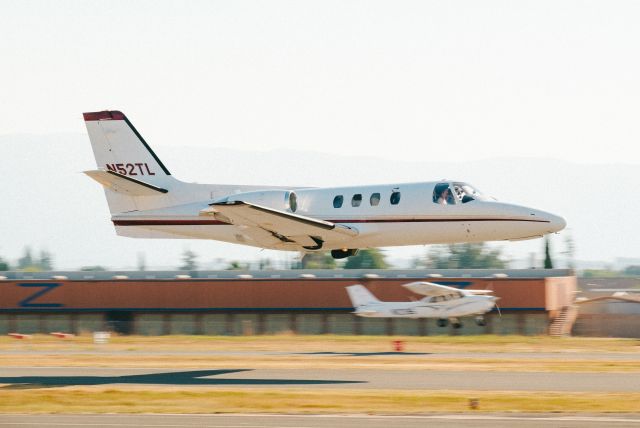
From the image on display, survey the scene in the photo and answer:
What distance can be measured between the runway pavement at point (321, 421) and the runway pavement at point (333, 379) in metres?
5.40

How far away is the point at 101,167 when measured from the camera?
37562 millimetres

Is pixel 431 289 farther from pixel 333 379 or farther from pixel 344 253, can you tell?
pixel 333 379

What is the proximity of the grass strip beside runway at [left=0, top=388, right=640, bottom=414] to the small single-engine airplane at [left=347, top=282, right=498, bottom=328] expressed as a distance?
29.0 metres

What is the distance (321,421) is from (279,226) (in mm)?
10102

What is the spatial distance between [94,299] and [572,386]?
4724cm

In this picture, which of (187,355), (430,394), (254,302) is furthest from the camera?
(254,302)

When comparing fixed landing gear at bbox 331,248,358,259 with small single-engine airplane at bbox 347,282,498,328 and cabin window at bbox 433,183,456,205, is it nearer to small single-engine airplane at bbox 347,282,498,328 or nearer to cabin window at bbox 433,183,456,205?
cabin window at bbox 433,183,456,205

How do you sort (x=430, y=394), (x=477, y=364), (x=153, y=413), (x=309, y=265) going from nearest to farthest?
(x=153, y=413), (x=430, y=394), (x=477, y=364), (x=309, y=265)

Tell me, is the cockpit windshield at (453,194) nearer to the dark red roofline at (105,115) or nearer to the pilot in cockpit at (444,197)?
the pilot in cockpit at (444,197)

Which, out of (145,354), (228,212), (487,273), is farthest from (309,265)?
(228,212)

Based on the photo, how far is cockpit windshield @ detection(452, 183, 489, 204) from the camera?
31078 millimetres

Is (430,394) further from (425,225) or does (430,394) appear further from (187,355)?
(187,355)

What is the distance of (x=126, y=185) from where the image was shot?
113 ft

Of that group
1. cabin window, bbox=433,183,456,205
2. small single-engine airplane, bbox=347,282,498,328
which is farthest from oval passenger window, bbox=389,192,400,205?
small single-engine airplane, bbox=347,282,498,328
